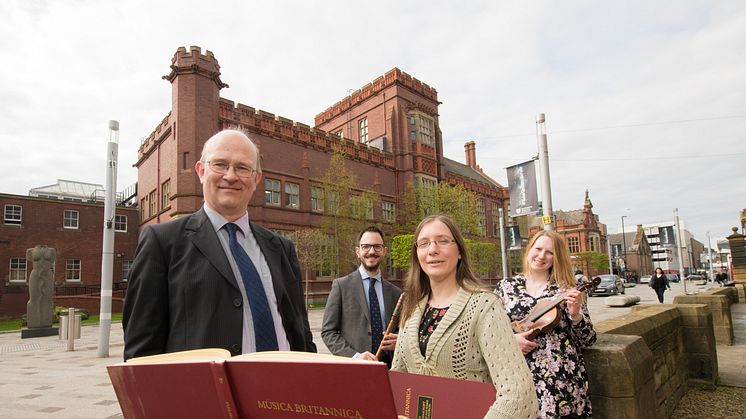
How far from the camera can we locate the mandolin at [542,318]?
2.87 m

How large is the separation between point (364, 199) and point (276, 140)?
6.80 metres

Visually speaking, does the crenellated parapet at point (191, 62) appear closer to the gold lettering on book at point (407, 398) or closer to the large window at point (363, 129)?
the large window at point (363, 129)

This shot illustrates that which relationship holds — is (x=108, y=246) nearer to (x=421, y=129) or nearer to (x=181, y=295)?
(x=181, y=295)

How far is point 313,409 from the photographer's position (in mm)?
998

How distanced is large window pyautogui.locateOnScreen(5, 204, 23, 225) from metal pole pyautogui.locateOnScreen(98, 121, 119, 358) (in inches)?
856

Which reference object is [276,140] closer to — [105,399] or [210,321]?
[105,399]

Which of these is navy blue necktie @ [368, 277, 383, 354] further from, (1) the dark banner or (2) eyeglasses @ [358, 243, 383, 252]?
(1) the dark banner

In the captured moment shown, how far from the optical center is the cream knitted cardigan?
167 centimetres

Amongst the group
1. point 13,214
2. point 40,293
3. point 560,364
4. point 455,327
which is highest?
point 13,214

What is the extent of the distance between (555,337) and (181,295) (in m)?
2.42

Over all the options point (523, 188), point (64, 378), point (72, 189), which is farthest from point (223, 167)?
point (72, 189)

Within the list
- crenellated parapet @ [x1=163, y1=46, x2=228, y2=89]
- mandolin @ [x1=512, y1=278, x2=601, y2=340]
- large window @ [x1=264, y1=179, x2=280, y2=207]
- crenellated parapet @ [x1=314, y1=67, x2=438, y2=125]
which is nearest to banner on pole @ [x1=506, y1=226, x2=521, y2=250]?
large window @ [x1=264, y1=179, x2=280, y2=207]

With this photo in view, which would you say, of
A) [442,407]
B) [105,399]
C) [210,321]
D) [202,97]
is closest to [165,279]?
[210,321]

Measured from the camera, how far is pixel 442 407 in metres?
1.66
